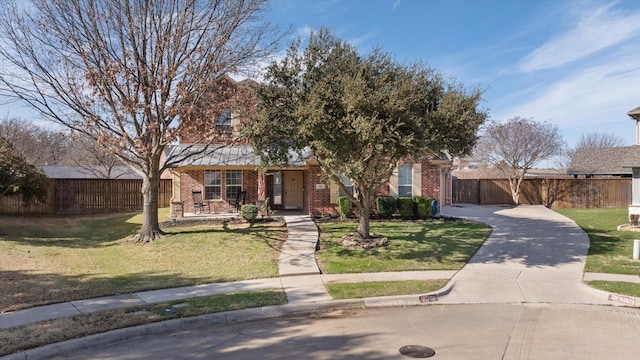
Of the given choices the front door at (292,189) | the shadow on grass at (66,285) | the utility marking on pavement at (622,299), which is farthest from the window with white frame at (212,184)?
the utility marking on pavement at (622,299)

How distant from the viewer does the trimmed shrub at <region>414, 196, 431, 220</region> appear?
63.7 ft

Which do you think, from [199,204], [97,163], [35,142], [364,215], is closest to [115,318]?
[364,215]

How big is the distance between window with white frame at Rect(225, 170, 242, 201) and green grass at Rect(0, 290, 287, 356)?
12.8 meters

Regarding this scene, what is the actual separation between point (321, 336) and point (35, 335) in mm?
4281

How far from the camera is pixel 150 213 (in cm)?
1526

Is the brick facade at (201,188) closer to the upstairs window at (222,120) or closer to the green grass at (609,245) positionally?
the upstairs window at (222,120)

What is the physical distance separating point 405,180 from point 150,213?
11703mm

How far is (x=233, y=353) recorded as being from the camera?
589 cm

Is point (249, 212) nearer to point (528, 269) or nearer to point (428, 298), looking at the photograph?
point (428, 298)

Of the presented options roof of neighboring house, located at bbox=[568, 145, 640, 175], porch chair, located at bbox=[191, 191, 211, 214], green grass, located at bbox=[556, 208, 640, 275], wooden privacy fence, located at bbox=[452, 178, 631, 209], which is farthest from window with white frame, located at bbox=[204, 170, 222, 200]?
roof of neighboring house, located at bbox=[568, 145, 640, 175]

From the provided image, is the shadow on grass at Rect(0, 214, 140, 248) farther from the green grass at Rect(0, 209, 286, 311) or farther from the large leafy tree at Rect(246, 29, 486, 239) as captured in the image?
the large leafy tree at Rect(246, 29, 486, 239)

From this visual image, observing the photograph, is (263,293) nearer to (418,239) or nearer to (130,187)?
(418,239)

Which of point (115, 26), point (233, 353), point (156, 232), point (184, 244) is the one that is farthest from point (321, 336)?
point (115, 26)

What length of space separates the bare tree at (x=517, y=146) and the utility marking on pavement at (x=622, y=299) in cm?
2166
